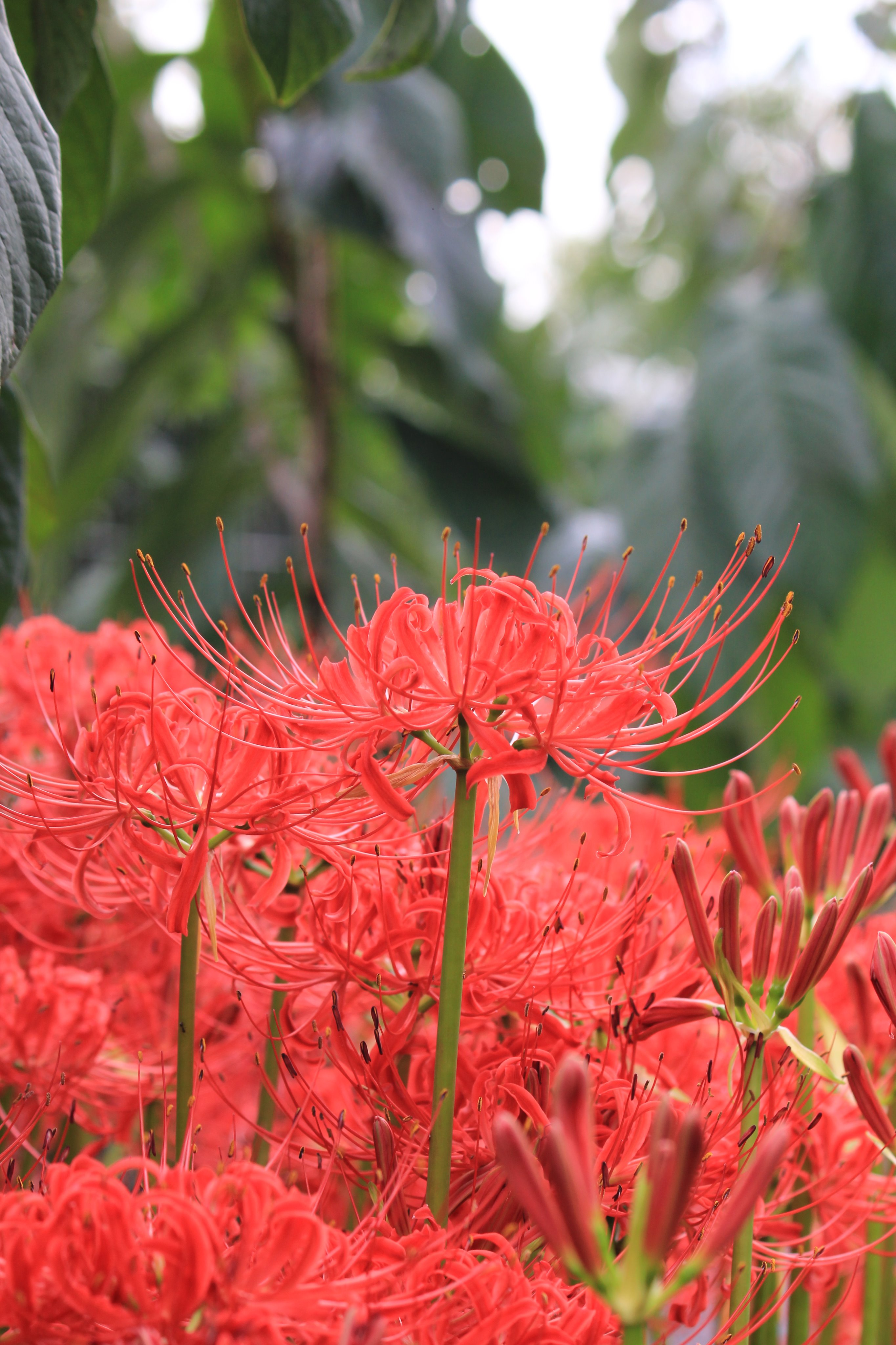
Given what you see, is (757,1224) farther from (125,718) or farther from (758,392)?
(758,392)

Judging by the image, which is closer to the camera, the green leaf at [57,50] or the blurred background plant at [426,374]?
the green leaf at [57,50]

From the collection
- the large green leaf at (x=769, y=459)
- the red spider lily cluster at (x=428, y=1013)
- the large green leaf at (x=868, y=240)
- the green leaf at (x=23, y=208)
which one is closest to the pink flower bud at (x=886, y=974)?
the red spider lily cluster at (x=428, y=1013)

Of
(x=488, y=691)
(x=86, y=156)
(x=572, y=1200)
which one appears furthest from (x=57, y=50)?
(x=572, y=1200)

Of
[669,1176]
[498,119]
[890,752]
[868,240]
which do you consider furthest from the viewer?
[868,240]

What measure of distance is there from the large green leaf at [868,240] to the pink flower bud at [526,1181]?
3.99 feet

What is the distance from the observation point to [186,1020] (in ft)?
0.90

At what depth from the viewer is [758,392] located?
1200mm

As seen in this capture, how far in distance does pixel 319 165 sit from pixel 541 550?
1.37 feet

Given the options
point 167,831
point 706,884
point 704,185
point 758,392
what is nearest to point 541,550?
point 758,392

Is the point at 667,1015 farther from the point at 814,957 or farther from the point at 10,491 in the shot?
the point at 10,491

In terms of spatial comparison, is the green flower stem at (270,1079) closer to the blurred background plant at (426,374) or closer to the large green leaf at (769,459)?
the blurred background plant at (426,374)

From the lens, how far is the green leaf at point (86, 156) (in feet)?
1.45

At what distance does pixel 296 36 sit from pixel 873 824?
313mm

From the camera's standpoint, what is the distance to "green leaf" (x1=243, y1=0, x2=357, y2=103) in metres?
0.35
